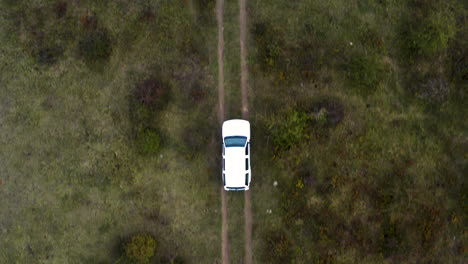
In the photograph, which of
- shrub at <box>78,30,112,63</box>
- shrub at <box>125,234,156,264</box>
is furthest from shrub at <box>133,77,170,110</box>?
shrub at <box>125,234,156,264</box>

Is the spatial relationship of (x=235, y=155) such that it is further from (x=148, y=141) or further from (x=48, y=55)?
(x=48, y=55)

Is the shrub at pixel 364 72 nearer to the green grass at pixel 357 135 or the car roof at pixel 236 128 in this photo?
the green grass at pixel 357 135

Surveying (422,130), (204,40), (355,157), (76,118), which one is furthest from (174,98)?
(422,130)

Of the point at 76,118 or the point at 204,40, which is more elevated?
the point at 204,40

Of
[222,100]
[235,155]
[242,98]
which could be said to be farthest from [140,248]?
[242,98]

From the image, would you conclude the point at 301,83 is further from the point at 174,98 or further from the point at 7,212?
the point at 7,212

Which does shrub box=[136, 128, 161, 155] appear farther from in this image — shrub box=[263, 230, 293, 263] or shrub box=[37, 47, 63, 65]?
shrub box=[263, 230, 293, 263]
